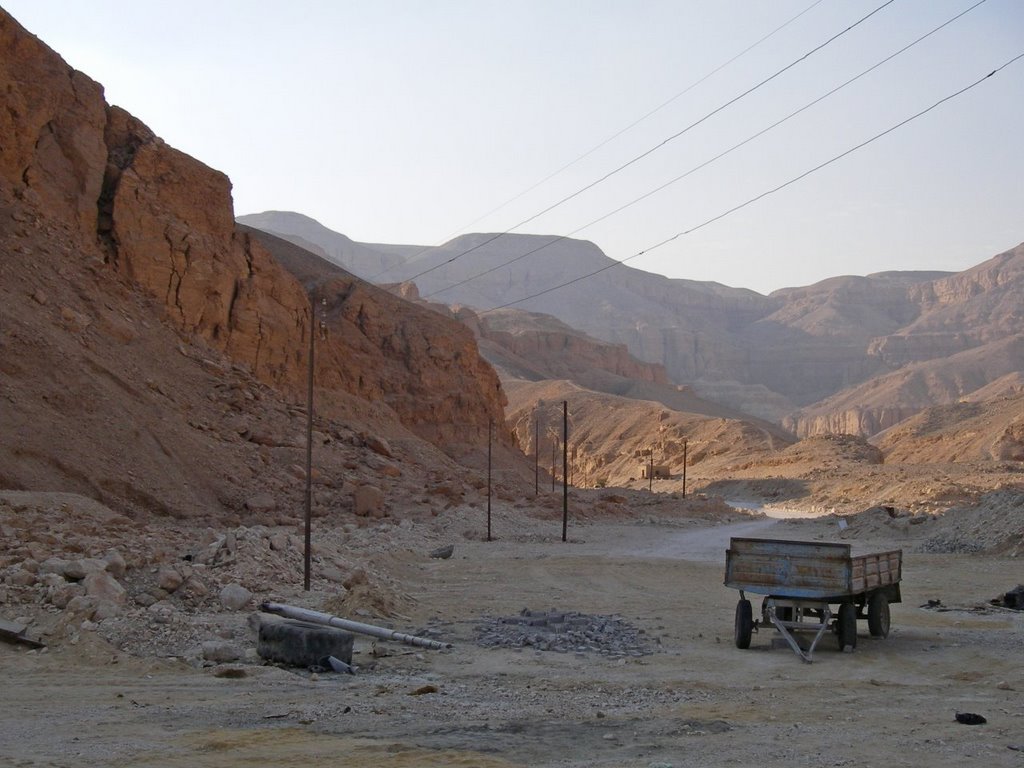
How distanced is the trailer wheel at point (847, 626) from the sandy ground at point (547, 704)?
0.27 metres

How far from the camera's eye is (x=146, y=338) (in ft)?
115

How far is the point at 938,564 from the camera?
28.6 m

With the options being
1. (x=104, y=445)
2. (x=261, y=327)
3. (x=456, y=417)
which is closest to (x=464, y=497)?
(x=261, y=327)

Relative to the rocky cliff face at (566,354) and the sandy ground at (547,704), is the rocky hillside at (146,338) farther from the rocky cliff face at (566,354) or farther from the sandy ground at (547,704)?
the rocky cliff face at (566,354)

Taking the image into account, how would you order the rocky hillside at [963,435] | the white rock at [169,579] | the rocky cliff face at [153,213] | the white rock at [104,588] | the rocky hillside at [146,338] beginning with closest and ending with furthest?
the white rock at [104,588], the white rock at [169,579], the rocky hillside at [146,338], the rocky cliff face at [153,213], the rocky hillside at [963,435]

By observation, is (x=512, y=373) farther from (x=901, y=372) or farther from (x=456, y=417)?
(x=901, y=372)

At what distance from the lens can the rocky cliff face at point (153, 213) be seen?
36.9 metres

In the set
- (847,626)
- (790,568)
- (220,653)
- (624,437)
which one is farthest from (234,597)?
(624,437)

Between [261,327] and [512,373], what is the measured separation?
271 feet

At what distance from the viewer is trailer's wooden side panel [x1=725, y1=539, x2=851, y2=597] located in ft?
44.6

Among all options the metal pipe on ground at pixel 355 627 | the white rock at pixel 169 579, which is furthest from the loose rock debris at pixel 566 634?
the white rock at pixel 169 579

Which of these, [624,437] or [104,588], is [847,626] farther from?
[624,437]

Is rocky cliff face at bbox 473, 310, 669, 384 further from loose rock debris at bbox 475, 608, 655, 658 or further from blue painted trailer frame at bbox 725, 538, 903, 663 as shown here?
blue painted trailer frame at bbox 725, 538, 903, 663

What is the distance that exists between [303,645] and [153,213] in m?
31.6
